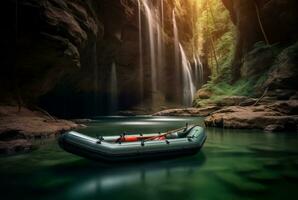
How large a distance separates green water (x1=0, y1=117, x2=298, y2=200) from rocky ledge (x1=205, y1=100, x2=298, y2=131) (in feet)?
17.3

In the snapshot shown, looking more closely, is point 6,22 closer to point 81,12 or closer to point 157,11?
point 81,12

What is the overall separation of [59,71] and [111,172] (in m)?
15.2

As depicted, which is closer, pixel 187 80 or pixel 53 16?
pixel 53 16

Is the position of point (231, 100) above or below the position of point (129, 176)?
above

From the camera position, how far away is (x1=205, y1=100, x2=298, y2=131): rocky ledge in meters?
14.4

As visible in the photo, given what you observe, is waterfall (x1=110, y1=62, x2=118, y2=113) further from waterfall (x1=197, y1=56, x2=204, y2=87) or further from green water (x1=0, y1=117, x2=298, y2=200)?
green water (x1=0, y1=117, x2=298, y2=200)

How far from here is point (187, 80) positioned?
41938mm

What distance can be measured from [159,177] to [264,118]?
10.7m

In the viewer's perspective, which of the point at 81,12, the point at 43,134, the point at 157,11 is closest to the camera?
the point at 43,134

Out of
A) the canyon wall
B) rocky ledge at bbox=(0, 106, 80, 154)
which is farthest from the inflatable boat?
the canyon wall

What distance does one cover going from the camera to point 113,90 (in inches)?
→ 1432

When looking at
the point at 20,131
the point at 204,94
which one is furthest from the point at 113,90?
the point at 20,131

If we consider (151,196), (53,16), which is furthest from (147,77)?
(151,196)

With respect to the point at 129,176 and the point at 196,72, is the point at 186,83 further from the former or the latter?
the point at 129,176
